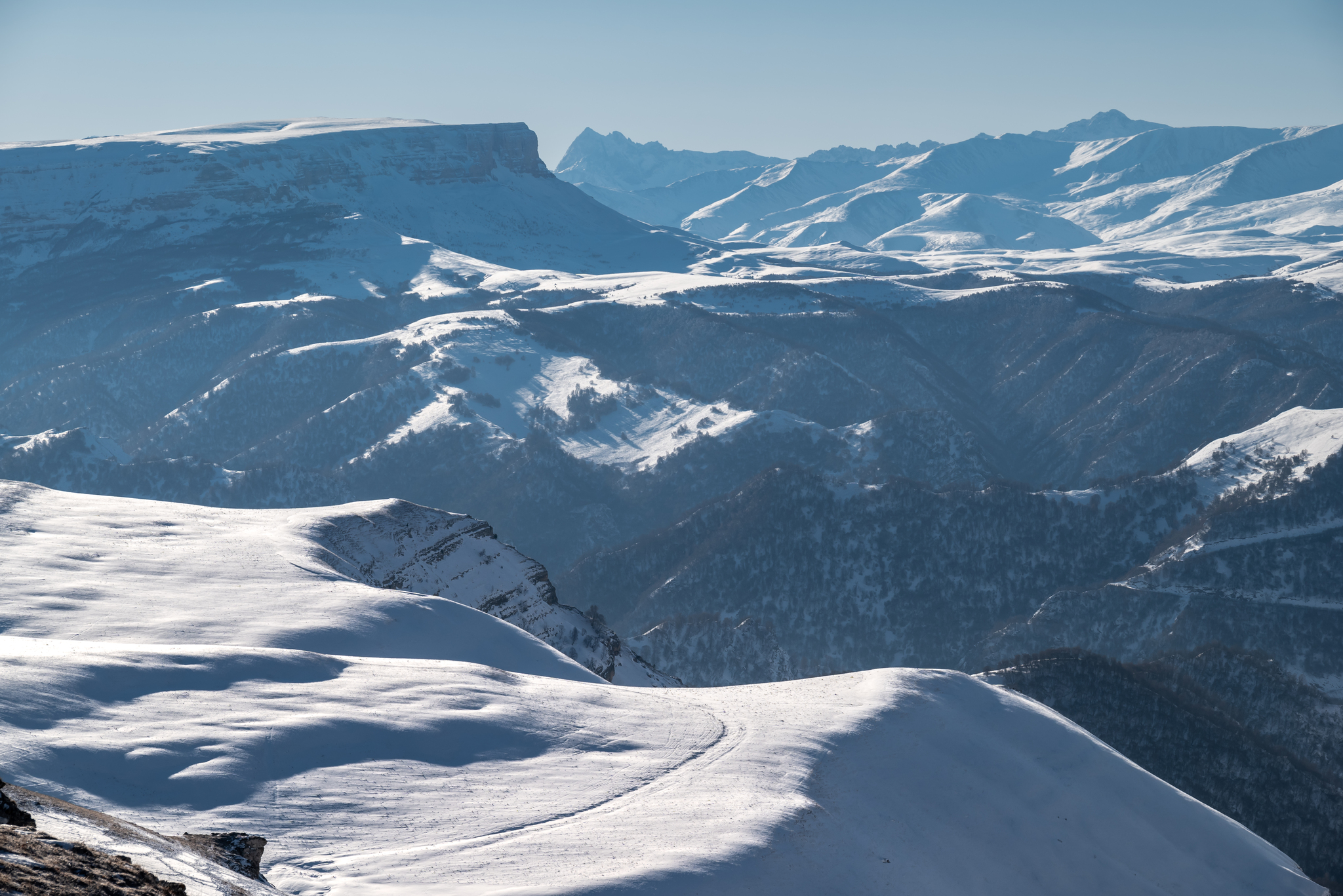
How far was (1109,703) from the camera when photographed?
15150 cm

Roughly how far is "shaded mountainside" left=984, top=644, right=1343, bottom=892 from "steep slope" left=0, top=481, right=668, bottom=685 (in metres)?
56.9

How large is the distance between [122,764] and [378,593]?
4368cm

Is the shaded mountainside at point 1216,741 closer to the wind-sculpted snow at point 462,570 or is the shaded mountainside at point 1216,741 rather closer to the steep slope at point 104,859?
the wind-sculpted snow at point 462,570

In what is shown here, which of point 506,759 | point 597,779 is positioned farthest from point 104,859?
point 506,759

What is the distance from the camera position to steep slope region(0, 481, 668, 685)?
87.9 metres

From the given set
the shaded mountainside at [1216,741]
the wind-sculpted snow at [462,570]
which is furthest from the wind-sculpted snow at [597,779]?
the shaded mountainside at [1216,741]

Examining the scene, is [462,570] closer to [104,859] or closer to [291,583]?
[291,583]

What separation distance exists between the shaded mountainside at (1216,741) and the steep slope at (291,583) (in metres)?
56.9

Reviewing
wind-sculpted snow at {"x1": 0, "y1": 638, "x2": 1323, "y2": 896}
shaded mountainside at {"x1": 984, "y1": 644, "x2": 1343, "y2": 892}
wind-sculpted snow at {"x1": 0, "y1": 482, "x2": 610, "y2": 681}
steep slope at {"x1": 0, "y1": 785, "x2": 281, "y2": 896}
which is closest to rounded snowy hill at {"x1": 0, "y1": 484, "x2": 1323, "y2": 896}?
wind-sculpted snow at {"x1": 0, "y1": 638, "x2": 1323, "y2": 896}

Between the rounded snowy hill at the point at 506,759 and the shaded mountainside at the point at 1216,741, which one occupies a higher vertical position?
the rounded snowy hill at the point at 506,759

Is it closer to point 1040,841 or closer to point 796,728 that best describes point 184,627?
point 796,728

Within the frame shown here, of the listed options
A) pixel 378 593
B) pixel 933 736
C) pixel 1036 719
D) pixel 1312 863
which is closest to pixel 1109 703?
pixel 1312 863

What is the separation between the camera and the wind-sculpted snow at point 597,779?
54.6 metres

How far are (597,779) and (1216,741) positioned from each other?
112034 mm
